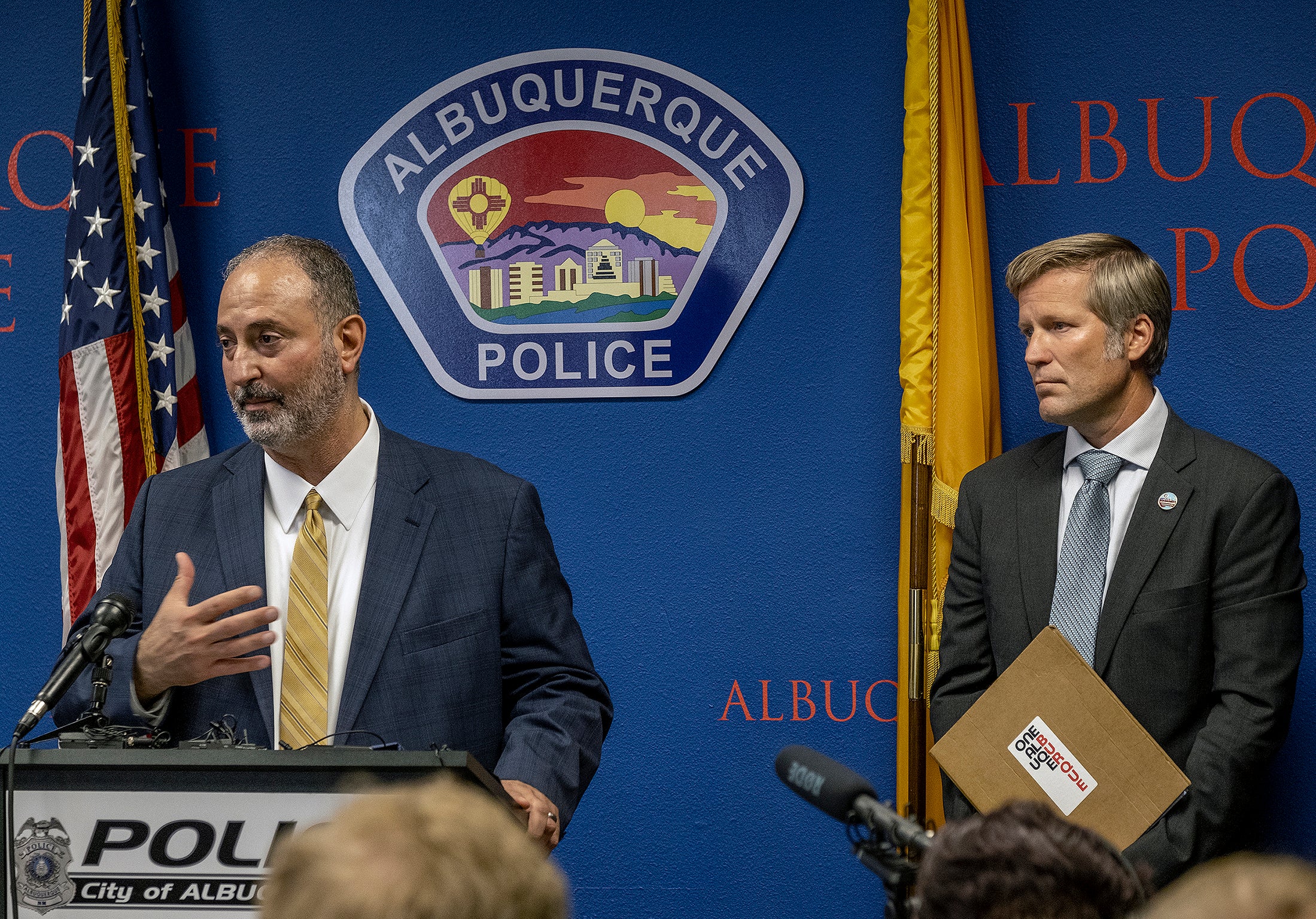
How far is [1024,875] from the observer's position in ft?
3.67

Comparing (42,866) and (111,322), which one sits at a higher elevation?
(111,322)

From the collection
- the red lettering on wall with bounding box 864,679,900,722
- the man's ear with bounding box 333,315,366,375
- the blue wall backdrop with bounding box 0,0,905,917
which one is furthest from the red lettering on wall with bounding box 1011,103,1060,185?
the man's ear with bounding box 333,315,366,375

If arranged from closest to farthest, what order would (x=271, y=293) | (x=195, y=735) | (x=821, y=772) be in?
(x=821, y=772), (x=195, y=735), (x=271, y=293)

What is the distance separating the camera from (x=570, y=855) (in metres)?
3.47

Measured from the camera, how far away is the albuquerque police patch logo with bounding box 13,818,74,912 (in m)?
1.66

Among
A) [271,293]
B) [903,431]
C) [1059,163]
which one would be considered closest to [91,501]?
[271,293]

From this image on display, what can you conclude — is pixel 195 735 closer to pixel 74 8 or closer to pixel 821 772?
pixel 821 772

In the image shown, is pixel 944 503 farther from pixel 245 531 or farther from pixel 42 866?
pixel 42 866

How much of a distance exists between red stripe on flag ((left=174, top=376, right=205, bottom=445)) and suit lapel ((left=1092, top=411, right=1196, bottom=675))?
2308 millimetres

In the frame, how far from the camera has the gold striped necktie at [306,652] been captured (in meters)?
2.13

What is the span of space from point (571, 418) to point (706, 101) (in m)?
0.91

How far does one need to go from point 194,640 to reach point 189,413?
1.76m

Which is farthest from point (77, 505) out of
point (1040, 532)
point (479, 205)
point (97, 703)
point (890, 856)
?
point (890, 856)

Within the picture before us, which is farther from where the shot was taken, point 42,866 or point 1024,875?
point 42,866
